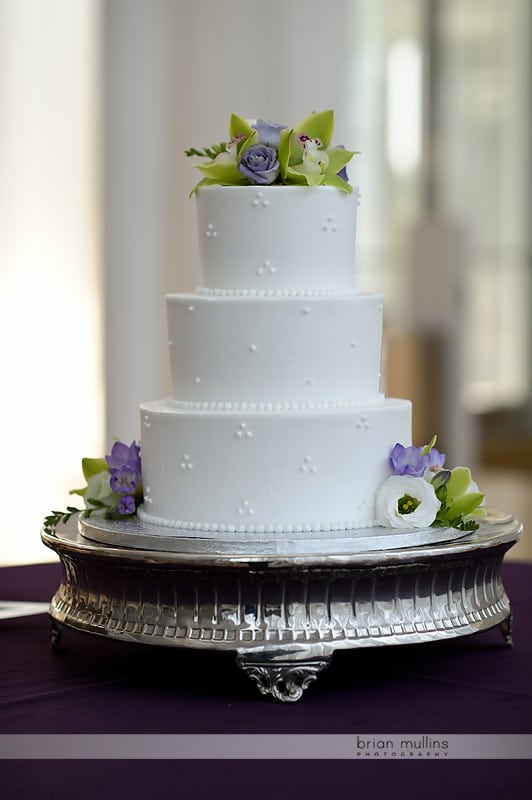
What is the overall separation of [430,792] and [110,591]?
590mm

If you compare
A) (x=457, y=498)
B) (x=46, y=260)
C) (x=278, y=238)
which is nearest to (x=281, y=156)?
(x=278, y=238)

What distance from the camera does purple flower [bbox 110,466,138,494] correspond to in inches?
75.0

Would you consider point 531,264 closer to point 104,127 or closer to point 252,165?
point 104,127

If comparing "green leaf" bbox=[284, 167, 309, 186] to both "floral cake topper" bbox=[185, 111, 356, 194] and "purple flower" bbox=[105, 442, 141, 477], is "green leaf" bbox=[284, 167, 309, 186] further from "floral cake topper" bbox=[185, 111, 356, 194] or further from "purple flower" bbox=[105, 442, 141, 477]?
"purple flower" bbox=[105, 442, 141, 477]

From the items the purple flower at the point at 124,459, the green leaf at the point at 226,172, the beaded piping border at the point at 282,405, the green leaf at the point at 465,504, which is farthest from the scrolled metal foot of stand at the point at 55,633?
the green leaf at the point at 226,172

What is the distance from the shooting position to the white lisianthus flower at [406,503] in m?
1.73

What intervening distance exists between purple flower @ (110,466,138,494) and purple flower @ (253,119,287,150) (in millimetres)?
525

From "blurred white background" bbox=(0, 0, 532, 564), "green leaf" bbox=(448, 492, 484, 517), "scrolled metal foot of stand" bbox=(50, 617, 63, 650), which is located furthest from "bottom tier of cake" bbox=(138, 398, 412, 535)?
"blurred white background" bbox=(0, 0, 532, 564)

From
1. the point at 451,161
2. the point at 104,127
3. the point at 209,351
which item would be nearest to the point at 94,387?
the point at 104,127

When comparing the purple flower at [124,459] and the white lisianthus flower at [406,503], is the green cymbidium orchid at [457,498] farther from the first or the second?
the purple flower at [124,459]

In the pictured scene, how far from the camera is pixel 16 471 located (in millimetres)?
4453

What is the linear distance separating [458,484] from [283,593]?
0.37 meters

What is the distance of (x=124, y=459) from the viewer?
6.38ft

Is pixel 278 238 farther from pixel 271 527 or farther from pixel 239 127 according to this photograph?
pixel 271 527
